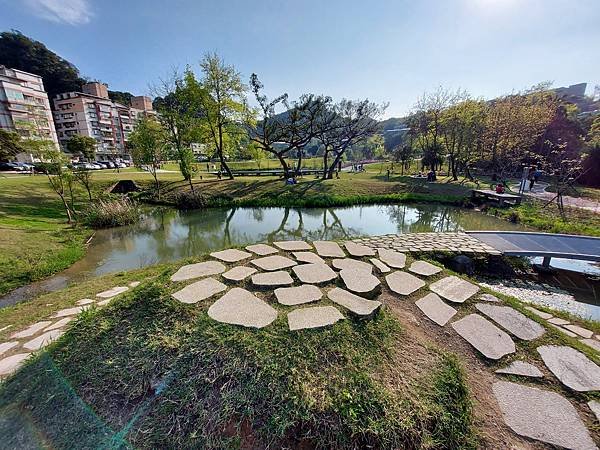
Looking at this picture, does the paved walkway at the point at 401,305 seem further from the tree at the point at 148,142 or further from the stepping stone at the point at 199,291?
the tree at the point at 148,142

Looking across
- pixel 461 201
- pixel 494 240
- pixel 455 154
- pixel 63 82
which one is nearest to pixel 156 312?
pixel 494 240

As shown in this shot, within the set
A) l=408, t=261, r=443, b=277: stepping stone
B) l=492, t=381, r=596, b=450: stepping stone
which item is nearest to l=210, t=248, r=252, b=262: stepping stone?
l=408, t=261, r=443, b=277: stepping stone

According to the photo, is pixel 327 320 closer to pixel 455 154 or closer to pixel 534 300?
pixel 534 300

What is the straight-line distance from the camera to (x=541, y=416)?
1444mm

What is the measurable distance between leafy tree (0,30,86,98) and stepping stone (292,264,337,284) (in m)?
56.0

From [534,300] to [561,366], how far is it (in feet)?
8.16

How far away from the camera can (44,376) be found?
1.56 metres

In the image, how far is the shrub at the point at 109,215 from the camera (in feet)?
26.5

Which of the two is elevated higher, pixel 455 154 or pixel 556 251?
pixel 455 154

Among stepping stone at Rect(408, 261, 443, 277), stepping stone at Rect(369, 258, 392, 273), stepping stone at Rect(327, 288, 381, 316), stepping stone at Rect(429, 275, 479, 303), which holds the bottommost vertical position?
stepping stone at Rect(429, 275, 479, 303)

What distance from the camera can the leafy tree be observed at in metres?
35.8

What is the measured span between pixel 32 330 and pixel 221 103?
15583 mm

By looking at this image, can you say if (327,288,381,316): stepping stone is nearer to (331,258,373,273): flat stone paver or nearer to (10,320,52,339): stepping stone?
(331,258,373,273): flat stone paver

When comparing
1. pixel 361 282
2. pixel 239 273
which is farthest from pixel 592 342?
pixel 239 273
